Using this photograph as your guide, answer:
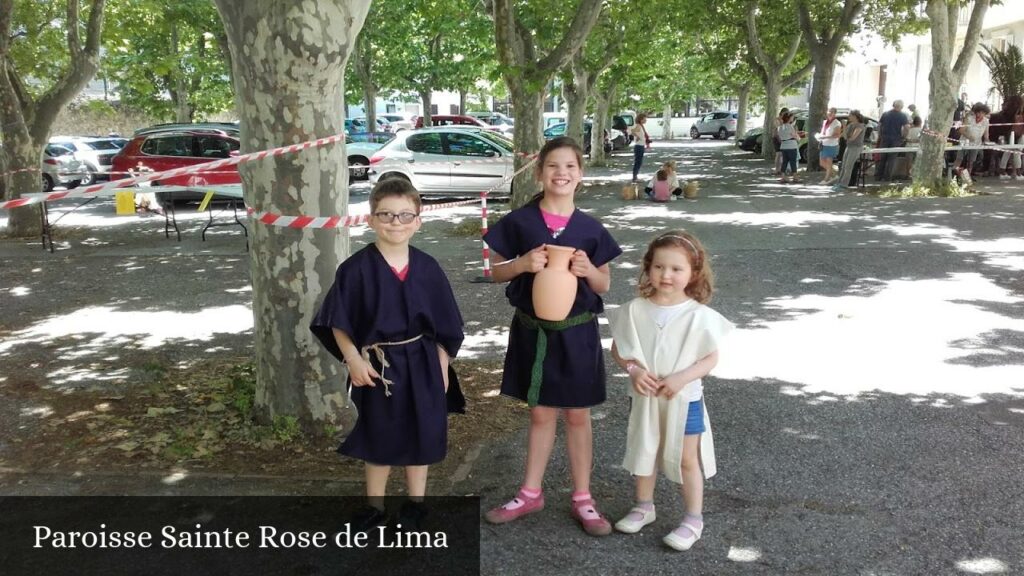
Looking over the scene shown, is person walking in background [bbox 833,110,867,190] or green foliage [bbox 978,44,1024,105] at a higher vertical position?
green foliage [bbox 978,44,1024,105]

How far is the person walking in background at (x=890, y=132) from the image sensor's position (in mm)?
18484

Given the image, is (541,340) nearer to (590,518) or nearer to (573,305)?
(573,305)

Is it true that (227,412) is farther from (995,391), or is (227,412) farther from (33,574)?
(995,391)

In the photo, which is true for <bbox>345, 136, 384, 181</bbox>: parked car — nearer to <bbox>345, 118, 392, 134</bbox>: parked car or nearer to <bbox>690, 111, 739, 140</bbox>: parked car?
<bbox>345, 118, 392, 134</bbox>: parked car

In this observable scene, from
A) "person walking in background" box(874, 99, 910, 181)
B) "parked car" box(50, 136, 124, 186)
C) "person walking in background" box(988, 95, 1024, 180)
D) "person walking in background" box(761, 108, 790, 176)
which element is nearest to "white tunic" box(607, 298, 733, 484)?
"person walking in background" box(874, 99, 910, 181)

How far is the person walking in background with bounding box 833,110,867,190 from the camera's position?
16734mm

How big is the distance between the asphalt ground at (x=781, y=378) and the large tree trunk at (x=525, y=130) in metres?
1.49

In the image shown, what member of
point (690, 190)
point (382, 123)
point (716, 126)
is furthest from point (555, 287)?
point (716, 126)

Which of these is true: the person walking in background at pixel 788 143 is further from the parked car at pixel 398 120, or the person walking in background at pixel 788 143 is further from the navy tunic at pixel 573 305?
the parked car at pixel 398 120

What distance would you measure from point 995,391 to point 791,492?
2203 millimetres

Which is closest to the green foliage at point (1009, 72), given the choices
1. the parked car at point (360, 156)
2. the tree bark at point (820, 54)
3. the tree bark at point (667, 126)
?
the tree bark at point (820, 54)

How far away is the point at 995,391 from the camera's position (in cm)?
526

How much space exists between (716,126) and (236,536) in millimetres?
50948

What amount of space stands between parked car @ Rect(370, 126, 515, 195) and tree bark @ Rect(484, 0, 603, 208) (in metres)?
3.79
